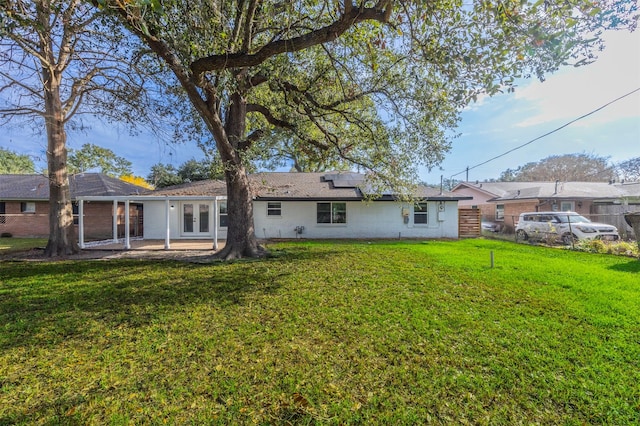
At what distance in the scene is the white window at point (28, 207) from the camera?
16.4 metres

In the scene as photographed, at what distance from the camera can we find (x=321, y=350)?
131 inches

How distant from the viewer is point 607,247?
10242mm

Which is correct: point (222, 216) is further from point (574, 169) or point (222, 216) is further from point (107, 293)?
point (574, 169)

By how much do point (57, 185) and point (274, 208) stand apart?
8522mm

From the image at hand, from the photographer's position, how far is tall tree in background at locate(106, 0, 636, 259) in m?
4.15

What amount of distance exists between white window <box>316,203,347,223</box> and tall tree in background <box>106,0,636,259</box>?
4.20m

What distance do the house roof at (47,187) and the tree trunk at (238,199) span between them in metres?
10.6

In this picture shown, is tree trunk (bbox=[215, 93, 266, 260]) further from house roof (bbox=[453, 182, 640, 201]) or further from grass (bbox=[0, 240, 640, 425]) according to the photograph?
house roof (bbox=[453, 182, 640, 201])

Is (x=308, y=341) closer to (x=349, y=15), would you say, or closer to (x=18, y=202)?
(x=349, y=15)

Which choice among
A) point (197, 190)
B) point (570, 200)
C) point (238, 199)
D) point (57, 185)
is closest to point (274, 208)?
point (197, 190)

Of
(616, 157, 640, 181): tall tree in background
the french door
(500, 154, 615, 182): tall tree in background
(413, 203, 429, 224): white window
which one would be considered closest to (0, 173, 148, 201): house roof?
the french door

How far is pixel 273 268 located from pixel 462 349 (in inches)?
205

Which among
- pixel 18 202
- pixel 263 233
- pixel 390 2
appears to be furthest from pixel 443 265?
pixel 18 202

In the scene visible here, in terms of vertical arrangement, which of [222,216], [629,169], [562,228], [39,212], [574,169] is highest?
[574,169]
